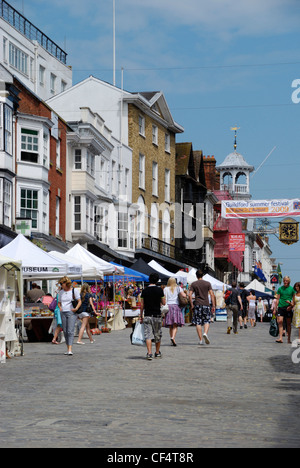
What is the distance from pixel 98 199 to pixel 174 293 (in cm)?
2784

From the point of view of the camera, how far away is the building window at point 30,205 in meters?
38.0

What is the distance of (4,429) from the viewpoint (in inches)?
319

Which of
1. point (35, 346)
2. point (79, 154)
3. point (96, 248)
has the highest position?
point (79, 154)

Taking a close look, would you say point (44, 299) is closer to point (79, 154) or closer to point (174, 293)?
Result: point (174, 293)

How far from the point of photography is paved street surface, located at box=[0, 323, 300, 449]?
761cm

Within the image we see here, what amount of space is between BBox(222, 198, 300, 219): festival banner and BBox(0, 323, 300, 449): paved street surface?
23872mm

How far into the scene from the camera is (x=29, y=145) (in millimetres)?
38438

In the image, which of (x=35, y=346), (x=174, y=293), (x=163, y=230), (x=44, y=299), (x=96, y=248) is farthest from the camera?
(x=163, y=230)

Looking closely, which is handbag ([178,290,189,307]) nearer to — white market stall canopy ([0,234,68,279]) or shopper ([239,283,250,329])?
white market stall canopy ([0,234,68,279])

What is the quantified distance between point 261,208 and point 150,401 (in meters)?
32.7

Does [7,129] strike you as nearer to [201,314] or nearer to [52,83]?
[201,314]

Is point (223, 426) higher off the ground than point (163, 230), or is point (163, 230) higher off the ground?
point (163, 230)

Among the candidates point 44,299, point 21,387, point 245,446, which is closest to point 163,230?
point 44,299
